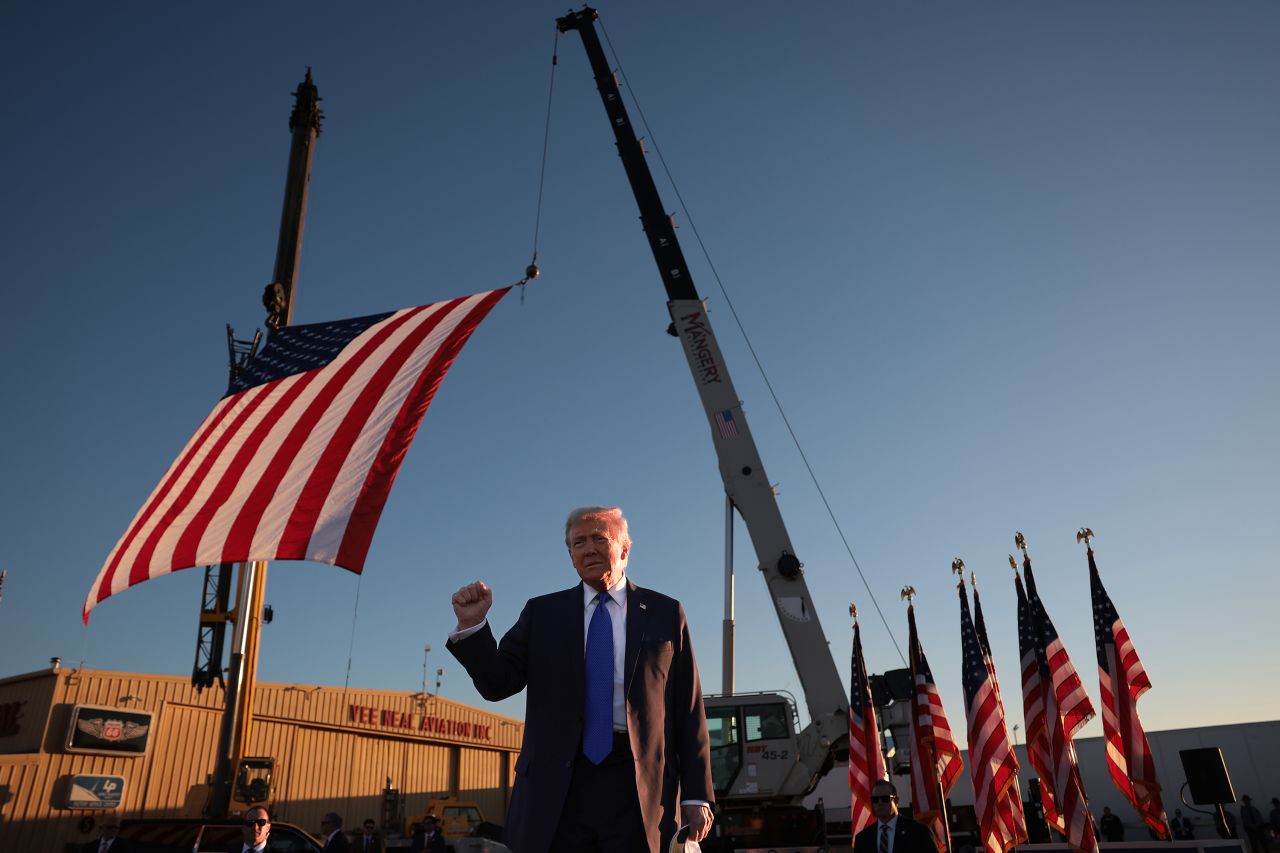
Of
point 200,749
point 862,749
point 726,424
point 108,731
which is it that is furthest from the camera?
point 200,749

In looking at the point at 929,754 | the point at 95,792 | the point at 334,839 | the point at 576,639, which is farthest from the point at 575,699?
the point at 95,792

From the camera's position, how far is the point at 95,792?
69.7 feet

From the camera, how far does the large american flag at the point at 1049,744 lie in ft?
36.4

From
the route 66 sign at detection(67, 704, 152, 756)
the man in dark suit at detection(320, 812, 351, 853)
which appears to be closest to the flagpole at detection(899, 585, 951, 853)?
the man in dark suit at detection(320, 812, 351, 853)

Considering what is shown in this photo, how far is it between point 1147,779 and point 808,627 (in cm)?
514

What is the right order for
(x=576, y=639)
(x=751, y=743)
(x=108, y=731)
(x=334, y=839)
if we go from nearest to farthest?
(x=576, y=639) < (x=334, y=839) < (x=751, y=743) < (x=108, y=731)

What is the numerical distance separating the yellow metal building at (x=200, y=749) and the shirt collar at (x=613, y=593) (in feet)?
58.8

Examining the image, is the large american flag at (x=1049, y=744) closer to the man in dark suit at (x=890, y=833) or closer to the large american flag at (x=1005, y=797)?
the large american flag at (x=1005, y=797)

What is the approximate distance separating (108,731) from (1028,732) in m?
22.2

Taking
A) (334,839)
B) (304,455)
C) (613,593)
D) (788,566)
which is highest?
(788,566)

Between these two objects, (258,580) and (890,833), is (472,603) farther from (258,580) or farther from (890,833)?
(258,580)

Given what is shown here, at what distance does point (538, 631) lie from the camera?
10.2ft

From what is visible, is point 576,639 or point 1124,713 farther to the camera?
point 1124,713

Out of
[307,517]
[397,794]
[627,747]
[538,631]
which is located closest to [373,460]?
[307,517]
